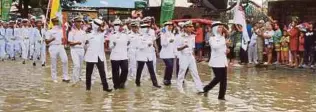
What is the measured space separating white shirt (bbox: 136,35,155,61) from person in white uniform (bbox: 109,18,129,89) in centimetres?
61

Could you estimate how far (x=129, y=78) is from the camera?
57.5 feet

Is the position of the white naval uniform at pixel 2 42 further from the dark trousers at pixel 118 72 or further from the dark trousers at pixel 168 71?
the dark trousers at pixel 118 72

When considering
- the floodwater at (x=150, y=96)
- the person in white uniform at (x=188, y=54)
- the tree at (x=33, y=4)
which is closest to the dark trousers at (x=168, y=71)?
the floodwater at (x=150, y=96)

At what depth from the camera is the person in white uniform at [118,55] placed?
14.9 m

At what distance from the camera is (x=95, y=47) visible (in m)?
14.5

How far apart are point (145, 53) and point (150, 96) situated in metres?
2.09

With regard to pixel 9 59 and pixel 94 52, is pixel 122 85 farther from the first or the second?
pixel 9 59

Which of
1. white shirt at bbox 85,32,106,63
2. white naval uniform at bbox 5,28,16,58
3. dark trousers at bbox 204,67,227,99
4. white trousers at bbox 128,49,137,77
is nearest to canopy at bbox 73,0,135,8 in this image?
white naval uniform at bbox 5,28,16,58

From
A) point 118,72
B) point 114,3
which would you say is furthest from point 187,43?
point 114,3

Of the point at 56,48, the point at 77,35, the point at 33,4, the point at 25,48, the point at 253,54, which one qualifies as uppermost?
the point at 33,4

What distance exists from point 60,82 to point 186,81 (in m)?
3.43

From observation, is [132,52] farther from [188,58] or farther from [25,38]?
[25,38]

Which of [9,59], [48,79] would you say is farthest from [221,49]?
[9,59]

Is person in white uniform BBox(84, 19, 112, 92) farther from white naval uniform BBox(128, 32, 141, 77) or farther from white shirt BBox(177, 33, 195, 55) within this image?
white shirt BBox(177, 33, 195, 55)
